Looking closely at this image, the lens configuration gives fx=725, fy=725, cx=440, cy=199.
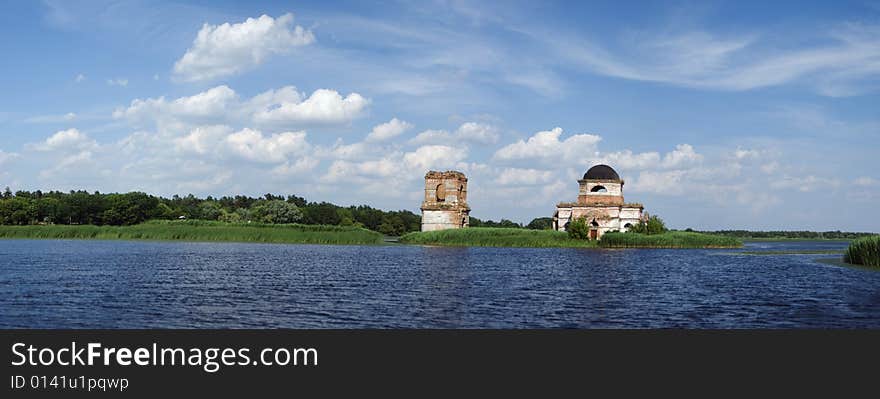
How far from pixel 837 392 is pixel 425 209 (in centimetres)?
6995

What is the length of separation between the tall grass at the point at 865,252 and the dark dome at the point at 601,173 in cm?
3619

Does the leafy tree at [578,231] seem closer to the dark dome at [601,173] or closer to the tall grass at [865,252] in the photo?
the dark dome at [601,173]

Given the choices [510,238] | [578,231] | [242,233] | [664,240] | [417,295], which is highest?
[578,231]

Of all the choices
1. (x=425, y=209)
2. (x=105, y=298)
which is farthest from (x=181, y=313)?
(x=425, y=209)

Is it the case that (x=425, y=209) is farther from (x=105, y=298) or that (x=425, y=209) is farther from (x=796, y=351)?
(x=796, y=351)

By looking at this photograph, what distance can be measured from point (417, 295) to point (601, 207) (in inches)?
2220

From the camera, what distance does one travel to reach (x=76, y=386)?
516 inches

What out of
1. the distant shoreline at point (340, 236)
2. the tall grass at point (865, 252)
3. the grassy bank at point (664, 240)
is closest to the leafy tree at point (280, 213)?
the distant shoreline at point (340, 236)

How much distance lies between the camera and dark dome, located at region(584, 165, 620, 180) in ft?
268

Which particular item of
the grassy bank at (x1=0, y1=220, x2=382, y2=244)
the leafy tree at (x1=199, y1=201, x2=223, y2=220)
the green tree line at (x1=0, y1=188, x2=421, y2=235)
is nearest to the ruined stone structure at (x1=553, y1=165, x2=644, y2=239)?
the grassy bank at (x1=0, y1=220, x2=382, y2=244)

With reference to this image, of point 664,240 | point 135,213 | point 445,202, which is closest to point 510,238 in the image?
point 445,202

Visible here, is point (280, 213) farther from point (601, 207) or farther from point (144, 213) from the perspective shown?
point (601, 207)

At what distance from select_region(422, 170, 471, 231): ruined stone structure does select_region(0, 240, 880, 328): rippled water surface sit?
1491 inches

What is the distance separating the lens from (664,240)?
232 ft
